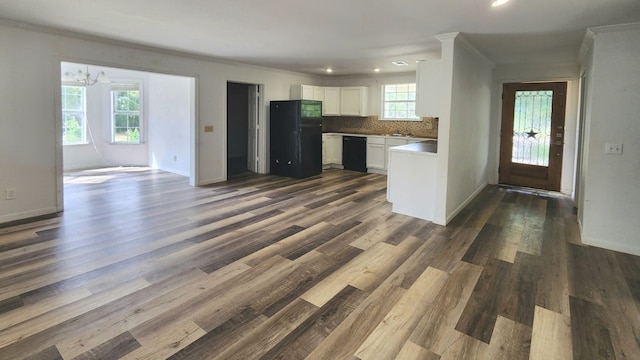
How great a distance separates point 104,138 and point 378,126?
6706 millimetres

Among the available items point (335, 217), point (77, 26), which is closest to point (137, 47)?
point (77, 26)

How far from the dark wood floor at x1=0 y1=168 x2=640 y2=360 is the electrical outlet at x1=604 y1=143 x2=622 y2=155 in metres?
1.03

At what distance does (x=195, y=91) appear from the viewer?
6.56 m

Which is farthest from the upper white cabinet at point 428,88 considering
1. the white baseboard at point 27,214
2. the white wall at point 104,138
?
the white wall at point 104,138

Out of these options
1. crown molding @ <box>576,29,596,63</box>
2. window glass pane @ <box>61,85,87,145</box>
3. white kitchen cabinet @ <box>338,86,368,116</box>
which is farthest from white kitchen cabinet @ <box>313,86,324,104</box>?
window glass pane @ <box>61,85,87,145</box>

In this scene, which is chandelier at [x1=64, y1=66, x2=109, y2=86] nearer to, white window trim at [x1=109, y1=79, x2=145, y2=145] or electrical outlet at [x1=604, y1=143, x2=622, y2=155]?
white window trim at [x1=109, y1=79, x2=145, y2=145]

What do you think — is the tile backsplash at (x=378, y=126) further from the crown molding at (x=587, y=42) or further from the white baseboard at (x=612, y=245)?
the white baseboard at (x=612, y=245)

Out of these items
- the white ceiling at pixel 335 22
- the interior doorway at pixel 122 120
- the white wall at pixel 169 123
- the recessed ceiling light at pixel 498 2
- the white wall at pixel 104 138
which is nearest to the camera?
the recessed ceiling light at pixel 498 2

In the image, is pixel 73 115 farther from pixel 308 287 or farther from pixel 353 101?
pixel 308 287

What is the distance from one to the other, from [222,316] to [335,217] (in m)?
2.59

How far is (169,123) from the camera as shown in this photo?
8109 millimetres

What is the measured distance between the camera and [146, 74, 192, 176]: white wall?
7.66 m

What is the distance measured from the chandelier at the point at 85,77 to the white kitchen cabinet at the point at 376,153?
632 cm

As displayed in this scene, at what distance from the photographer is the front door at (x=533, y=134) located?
21.2 ft
